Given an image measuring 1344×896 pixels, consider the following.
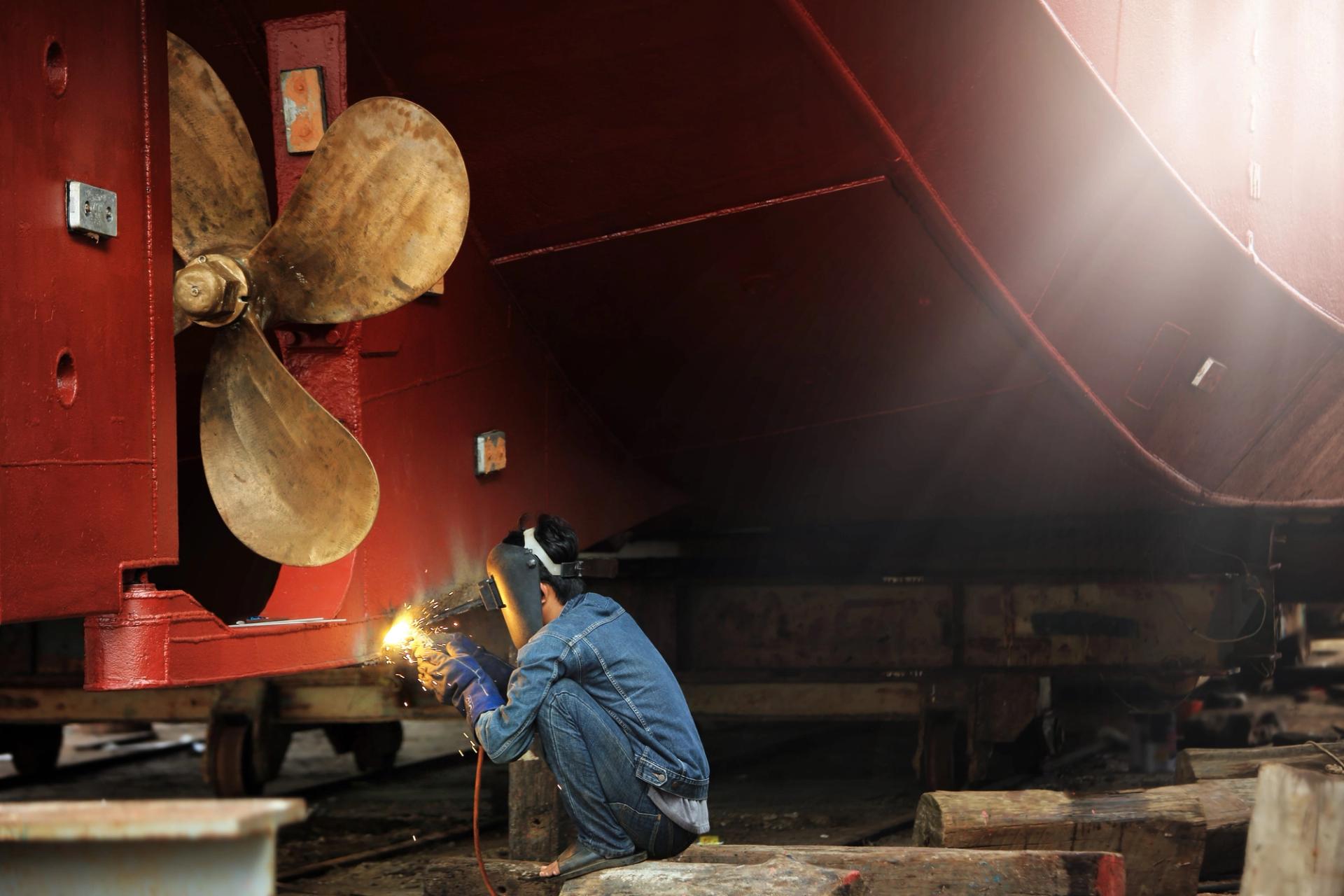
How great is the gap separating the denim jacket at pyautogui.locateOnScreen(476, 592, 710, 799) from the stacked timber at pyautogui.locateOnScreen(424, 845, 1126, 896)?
9.2 inches

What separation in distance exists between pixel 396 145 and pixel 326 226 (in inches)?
12.1

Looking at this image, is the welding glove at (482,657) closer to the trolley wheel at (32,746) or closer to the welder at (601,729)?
the welder at (601,729)

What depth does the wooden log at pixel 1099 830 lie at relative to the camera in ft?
13.6

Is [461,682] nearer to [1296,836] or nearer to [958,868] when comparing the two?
[958,868]

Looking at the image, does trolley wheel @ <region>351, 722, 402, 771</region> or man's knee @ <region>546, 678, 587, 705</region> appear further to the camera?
trolley wheel @ <region>351, 722, 402, 771</region>

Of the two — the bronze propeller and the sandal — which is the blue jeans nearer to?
the sandal

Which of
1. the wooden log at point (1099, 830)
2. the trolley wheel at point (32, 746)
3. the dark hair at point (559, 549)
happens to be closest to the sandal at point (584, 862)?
the dark hair at point (559, 549)

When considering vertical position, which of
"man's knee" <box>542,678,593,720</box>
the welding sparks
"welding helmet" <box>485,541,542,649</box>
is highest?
"welding helmet" <box>485,541,542,649</box>

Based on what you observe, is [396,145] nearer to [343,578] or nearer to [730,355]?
[343,578]

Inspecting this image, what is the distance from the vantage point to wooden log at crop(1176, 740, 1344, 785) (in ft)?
15.7

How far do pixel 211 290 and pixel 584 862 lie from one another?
5.88 feet

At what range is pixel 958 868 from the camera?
3.79m

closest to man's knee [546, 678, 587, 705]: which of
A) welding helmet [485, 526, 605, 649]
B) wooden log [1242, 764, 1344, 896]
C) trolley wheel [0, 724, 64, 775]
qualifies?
welding helmet [485, 526, 605, 649]

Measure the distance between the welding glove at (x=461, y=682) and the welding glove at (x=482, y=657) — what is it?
0.02 m
